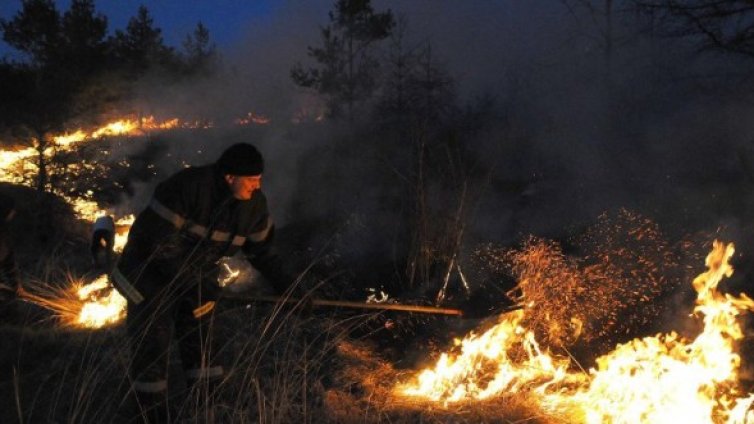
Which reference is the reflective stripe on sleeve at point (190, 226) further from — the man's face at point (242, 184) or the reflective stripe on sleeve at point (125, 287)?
the reflective stripe on sleeve at point (125, 287)

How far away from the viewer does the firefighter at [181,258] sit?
3.53 meters

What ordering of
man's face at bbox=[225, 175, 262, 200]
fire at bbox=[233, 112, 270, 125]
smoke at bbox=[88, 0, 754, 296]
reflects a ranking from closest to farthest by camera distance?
man's face at bbox=[225, 175, 262, 200] → smoke at bbox=[88, 0, 754, 296] → fire at bbox=[233, 112, 270, 125]

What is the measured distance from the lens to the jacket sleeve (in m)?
4.09

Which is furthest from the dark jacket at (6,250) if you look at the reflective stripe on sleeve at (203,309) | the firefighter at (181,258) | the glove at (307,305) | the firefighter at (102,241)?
the glove at (307,305)

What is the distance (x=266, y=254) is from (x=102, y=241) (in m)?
1.88

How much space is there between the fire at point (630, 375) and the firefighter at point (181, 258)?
157 centimetres

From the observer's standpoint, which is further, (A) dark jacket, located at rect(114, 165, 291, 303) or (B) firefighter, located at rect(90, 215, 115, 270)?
(B) firefighter, located at rect(90, 215, 115, 270)

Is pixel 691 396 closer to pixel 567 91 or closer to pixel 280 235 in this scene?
pixel 280 235

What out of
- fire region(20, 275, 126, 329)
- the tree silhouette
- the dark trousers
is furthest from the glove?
the tree silhouette

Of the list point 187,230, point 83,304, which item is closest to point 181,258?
point 187,230

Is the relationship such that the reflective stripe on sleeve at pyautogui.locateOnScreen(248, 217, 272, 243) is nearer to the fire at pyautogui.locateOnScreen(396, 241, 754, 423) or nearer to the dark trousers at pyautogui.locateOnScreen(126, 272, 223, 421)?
the dark trousers at pyautogui.locateOnScreen(126, 272, 223, 421)

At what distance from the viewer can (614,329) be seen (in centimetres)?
522

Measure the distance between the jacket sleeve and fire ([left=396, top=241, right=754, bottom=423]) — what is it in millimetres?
1187

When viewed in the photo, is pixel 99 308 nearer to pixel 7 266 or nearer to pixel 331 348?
pixel 7 266
